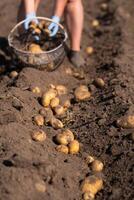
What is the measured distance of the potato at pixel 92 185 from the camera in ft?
8.86

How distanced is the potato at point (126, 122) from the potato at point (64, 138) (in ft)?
1.09

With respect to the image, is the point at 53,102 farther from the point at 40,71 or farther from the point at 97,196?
the point at 97,196

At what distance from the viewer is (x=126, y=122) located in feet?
10.3

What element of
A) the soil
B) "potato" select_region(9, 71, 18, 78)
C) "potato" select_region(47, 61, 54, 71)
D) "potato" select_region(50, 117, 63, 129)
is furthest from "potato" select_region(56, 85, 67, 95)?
"potato" select_region(50, 117, 63, 129)

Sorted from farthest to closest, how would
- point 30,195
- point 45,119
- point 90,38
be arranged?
point 90,38 < point 45,119 < point 30,195

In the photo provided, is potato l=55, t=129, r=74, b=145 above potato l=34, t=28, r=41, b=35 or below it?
below

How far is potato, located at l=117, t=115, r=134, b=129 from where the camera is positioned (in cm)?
313

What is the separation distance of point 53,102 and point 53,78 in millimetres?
381

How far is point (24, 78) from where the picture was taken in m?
3.56

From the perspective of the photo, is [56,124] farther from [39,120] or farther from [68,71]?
[68,71]

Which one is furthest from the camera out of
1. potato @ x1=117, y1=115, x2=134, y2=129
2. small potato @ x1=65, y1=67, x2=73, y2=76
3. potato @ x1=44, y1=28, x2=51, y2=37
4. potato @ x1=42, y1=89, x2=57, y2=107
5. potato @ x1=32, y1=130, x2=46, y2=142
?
small potato @ x1=65, y1=67, x2=73, y2=76

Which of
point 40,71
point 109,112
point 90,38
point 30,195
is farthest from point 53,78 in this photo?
point 30,195

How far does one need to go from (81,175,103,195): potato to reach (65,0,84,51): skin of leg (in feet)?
5.30

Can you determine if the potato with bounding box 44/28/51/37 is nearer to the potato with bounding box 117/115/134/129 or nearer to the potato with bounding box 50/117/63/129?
the potato with bounding box 50/117/63/129
